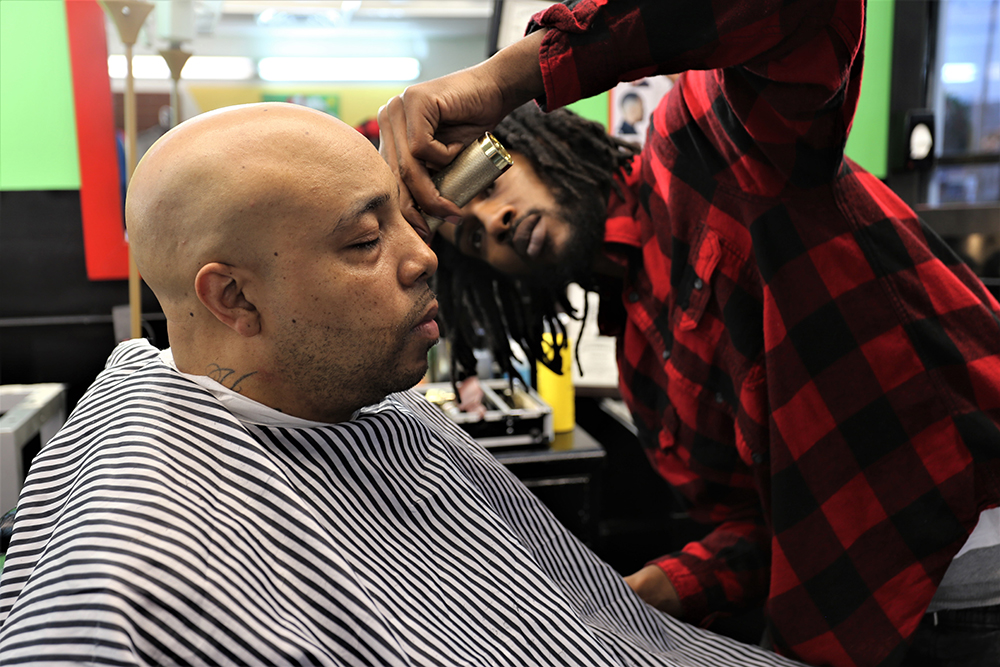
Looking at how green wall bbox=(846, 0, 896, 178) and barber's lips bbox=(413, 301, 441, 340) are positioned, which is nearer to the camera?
barber's lips bbox=(413, 301, 441, 340)

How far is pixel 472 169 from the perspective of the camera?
916 mm

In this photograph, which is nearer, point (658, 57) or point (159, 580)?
point (159, 580)

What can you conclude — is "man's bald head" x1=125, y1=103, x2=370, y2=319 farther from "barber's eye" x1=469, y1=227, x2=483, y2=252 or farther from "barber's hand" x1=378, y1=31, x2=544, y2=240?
"barber's eye" x1=469, y1=227, x2=483, y2=252

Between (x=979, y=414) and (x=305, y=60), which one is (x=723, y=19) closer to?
(x=979, y=414)

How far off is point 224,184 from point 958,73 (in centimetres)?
283

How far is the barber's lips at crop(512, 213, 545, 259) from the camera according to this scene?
138cm

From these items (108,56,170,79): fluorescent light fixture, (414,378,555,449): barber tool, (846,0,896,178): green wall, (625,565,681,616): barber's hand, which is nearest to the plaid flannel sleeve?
(625,565,681,616): barber's hand

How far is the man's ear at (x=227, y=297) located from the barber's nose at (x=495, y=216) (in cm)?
64

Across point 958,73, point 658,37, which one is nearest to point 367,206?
point 658,37

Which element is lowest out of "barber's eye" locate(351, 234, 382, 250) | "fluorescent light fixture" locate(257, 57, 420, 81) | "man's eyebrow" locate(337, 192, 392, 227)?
"barber's eye" locate(351, 234, 382, 250)

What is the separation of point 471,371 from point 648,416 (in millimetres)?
487

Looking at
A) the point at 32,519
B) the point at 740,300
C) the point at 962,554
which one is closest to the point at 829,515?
the point at 962,554

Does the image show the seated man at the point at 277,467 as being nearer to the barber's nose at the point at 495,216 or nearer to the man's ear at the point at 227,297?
the man's ear at the point at 227,297

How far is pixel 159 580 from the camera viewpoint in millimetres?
613
